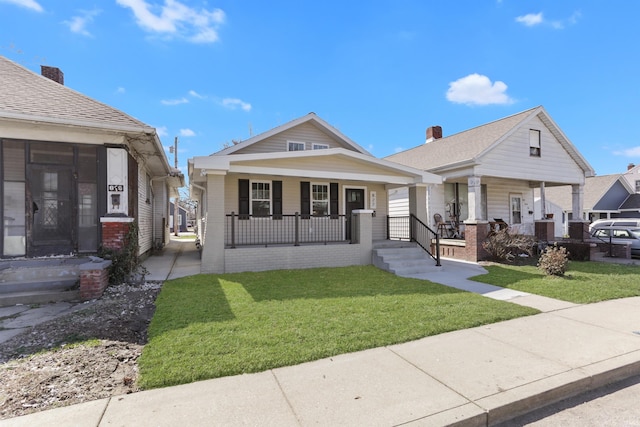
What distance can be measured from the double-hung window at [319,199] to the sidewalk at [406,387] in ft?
25.4

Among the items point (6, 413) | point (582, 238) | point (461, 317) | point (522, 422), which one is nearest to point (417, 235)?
point (461, 317)

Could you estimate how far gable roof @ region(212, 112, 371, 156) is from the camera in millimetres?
10398

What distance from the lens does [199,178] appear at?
1052 centimetres

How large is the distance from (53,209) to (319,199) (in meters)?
7.63

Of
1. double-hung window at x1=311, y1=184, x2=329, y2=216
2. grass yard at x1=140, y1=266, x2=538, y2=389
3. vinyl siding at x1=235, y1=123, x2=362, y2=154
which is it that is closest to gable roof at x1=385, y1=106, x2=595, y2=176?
vinyl siding at x1=235, y1=123, x2=362, y2=154

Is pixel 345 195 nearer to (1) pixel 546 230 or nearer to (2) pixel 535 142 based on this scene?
(2) pixel 535 142

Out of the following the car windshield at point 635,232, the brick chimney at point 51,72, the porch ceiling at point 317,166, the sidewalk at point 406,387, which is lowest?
the sidewalk at point 406,387

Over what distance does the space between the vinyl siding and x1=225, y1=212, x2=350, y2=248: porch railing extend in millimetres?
2426

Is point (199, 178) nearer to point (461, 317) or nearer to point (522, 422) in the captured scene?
point (461, 317)

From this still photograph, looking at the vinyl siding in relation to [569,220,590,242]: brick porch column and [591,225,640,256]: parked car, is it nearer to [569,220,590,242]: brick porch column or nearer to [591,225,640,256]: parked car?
[569,220,590,242]: brick porch column

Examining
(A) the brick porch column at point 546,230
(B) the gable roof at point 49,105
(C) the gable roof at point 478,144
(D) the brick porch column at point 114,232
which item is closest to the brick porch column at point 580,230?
(A) the brick porch column at point 546,230

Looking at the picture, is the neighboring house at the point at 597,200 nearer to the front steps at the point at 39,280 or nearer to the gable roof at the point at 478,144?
the gable roof at the point at 478,144

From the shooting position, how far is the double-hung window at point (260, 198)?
10.7m

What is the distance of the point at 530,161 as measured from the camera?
13641 millimetres
